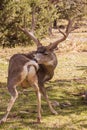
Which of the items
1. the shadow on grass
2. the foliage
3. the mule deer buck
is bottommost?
the foliage

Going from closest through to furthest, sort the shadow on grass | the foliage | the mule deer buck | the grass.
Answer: the mule deer buck → the grass → the shadow on grass → the foliage

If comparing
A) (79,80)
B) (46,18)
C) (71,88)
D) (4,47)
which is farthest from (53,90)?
(46,18)

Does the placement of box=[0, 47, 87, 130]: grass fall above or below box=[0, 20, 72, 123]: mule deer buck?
below

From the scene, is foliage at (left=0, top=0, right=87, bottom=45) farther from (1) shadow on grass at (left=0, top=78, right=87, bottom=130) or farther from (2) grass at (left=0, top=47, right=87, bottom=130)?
(1) shadow on grass at (left=0, top=78, right=87, bottom=130)

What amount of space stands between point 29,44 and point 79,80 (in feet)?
29.1

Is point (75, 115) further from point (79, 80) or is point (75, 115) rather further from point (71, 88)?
point (79, 80)

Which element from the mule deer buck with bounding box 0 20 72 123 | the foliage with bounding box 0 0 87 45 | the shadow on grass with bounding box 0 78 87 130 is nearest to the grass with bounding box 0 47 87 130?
the shadow on grass with bounding box 0 78 87 130

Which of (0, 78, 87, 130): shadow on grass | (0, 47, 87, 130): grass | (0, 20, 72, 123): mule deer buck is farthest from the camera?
(0, 78, 87, 130): shadow on grass

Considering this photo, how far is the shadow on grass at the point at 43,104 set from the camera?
8.78 m

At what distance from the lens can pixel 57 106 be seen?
1031 centimetres

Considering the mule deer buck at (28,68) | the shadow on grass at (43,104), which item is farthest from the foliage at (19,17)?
the mule deer buck at (28,68)

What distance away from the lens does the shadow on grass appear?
8781mm

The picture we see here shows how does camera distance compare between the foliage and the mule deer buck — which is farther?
the foliage

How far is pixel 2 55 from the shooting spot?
2142cm
